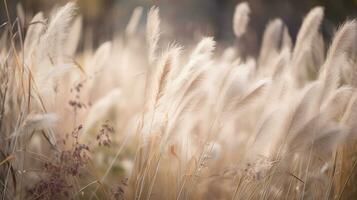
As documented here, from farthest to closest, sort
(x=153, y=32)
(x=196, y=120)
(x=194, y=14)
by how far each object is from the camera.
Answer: (x=194, y=14) < (x=196, y=120) < (x=153, y=32)

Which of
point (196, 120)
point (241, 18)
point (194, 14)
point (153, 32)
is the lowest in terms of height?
point (196, 120)

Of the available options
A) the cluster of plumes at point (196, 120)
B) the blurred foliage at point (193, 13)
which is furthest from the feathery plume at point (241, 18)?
the blurred foliage at point (193, 13)

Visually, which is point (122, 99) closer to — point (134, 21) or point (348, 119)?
point (134, 21)

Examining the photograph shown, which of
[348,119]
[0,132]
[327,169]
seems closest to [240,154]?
[327,169]

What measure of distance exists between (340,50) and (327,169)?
1.82 ft

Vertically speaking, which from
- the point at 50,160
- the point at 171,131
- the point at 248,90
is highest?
the point at 248,90

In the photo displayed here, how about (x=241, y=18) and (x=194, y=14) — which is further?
(x=194, y=14)

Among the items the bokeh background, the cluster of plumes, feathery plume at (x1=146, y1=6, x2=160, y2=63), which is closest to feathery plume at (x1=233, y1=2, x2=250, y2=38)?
the cluster of plumes

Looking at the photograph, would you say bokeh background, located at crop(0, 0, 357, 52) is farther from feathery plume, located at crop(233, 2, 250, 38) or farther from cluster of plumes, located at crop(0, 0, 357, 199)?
cluster of plumes, located at crop(0, 0, 357, 199)

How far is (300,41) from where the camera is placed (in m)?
2.54

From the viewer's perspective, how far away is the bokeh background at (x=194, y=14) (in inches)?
349

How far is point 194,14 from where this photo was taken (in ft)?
45.4

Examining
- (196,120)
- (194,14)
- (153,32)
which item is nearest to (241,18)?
(196,120)

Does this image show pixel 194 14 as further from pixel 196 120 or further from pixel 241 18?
pixel 196 120
